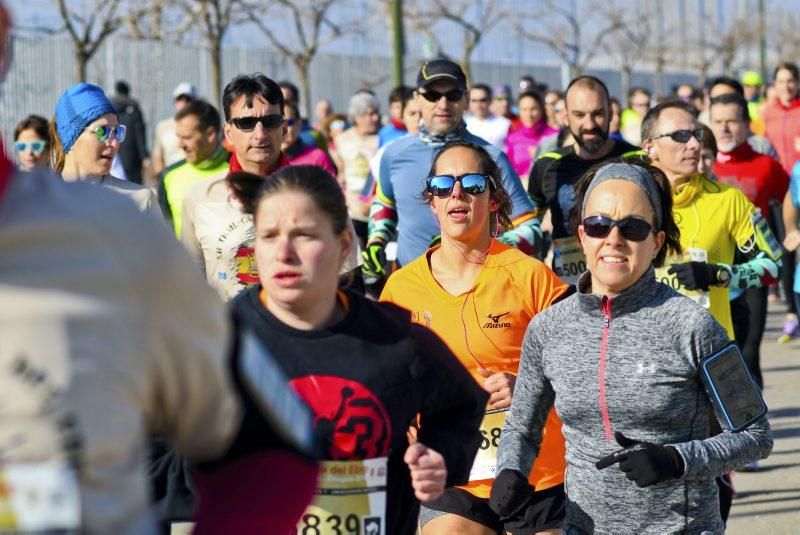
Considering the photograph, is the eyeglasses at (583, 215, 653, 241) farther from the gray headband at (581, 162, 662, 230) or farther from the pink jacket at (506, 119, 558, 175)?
the pink jacket at (506, 119, 558, 175)

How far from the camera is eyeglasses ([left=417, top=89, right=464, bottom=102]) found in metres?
7.50

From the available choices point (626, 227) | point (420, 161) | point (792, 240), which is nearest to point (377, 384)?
point (626, 227)

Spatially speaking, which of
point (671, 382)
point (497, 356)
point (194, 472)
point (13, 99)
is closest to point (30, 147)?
point (497, 356)

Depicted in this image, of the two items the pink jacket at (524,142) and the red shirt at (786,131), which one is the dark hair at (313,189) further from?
the red shirt at (786,131)

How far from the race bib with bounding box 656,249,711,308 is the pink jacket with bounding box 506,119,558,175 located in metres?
7.99

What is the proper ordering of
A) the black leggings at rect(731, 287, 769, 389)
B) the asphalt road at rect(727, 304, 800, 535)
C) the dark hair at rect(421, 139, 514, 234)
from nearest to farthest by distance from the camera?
the dark hair at rect(421, 139, 514, 234) → the asphalt road at rect(727, 304, 800, 535) → the black leggings at rect(731, 287, 769, 389)

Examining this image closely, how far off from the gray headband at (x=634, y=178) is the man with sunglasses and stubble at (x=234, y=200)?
1200mm

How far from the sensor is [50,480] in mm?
1722

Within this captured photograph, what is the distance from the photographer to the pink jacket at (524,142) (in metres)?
14.5

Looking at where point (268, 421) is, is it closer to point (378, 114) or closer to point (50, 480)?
point (50, 480)

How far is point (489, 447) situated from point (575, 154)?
118 inches

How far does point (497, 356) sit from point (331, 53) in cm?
3414

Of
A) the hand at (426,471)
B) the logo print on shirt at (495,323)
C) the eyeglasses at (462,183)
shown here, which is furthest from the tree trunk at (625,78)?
the hand at (426,471)

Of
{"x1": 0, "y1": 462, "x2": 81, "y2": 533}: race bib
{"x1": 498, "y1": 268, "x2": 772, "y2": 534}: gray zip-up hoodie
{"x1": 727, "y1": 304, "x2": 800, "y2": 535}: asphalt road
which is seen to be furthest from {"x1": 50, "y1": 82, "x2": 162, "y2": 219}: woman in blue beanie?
{"x1": 0, "y1": 462, "x2": 81, "y2": 533}: race bib
